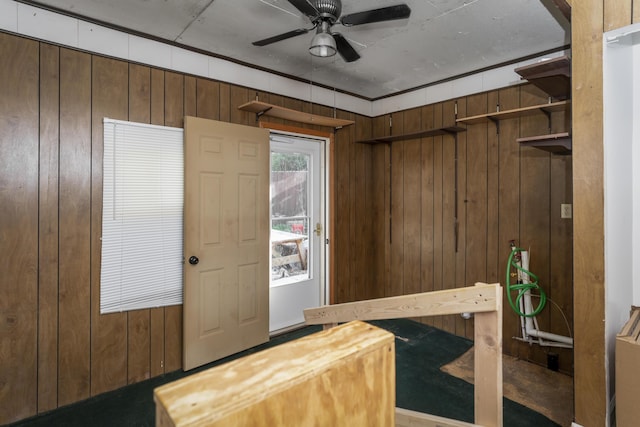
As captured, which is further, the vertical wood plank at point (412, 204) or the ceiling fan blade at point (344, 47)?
→ the vertical wood plank at point (412, 204)

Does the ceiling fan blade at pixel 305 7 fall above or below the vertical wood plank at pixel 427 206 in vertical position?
above

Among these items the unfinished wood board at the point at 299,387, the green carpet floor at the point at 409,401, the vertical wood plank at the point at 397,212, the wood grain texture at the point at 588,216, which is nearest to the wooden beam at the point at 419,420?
the unfinished wood board at the point at 299,387

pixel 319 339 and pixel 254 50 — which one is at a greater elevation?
pixel 254 50

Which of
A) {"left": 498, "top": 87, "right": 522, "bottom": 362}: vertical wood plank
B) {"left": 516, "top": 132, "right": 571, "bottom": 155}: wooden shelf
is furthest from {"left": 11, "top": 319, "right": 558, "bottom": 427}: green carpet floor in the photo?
{"left": 516, "top": 132, "right": 571, "bottom": 155}: wooden shelf

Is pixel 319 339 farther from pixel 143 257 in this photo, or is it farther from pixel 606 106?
pixel 143 257

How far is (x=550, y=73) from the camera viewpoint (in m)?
2.16

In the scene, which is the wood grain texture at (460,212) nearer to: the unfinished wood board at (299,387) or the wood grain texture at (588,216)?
the wood grain texture at (588,216)

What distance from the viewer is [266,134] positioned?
3227mm

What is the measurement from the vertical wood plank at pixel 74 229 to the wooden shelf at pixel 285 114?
122cm

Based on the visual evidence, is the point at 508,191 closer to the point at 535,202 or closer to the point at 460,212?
the point at 535,202

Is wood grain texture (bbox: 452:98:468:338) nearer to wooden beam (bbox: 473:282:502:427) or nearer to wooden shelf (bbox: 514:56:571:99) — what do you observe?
wooden shelf (bbox: 514:56:571:99)

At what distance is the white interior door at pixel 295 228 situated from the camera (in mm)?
3592

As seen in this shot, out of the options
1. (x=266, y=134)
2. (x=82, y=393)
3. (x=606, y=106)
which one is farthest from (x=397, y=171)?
(x=82, y=393)

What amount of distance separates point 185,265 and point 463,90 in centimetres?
310
